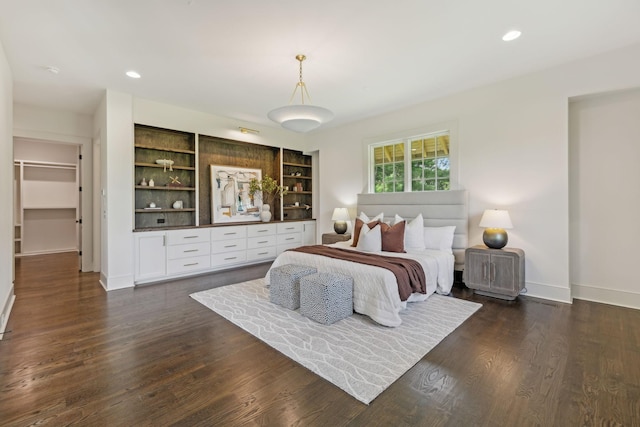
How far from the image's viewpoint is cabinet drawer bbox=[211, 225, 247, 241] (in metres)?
5.26

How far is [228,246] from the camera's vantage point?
214 inches

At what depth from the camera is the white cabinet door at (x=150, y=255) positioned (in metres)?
4.48

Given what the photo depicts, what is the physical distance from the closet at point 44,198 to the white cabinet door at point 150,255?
12.6 feet

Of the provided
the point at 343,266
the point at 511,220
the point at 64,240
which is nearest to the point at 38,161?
the point at 64,240

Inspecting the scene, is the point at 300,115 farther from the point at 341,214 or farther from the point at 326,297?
the point at 341,214

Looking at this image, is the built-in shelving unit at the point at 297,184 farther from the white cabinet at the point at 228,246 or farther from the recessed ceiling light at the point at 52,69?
the recessed ceiling light at the point at 52,69

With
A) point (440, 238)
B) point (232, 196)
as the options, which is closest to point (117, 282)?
point (232, 196)

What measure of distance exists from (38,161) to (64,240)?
2.06 m

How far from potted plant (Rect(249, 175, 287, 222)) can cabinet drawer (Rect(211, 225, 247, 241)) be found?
2.06 feet

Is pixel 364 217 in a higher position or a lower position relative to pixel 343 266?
higher

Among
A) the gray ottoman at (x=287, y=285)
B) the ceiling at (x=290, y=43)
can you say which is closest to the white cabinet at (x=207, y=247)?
the gray ottoman at (x=287, y=285)

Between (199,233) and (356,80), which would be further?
(199,233)

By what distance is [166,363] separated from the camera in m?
2.26

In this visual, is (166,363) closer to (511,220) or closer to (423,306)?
(423,306)
